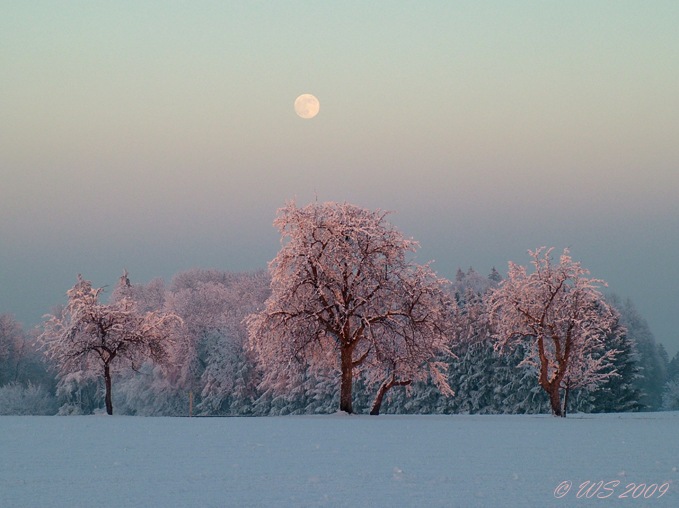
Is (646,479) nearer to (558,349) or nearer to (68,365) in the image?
(558,349)

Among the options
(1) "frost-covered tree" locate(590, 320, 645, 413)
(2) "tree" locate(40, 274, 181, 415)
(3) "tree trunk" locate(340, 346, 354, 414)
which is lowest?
(1) "frost-covered tree" locate(590, 320, 645, 413)

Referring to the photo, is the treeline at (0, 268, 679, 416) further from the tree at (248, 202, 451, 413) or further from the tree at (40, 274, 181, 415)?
the tree at (248, 202, 451, 413)

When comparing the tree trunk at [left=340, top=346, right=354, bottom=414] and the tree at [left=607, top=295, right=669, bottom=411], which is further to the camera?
the tree at [left=607, top=295, right=669, bottom=411]

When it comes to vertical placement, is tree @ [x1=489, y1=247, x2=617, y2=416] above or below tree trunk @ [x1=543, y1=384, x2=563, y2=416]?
above

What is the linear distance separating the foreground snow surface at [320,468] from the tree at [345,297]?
11977mm

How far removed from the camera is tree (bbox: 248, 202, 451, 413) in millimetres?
29938

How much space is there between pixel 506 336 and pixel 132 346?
22.0 metres

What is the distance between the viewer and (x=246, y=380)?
74875 millimetres

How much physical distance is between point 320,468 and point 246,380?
66000 millimetres

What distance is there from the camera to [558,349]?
111 feet

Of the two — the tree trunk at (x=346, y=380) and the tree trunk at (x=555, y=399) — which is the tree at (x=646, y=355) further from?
the tree trunk at (x=346, y=380)

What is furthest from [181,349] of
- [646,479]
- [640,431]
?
[646,479]

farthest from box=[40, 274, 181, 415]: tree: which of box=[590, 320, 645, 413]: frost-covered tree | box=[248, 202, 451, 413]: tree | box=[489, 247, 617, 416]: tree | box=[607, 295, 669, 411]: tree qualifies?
box=[607, 295, 669, 411]: tree

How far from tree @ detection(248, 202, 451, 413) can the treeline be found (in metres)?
15.3
